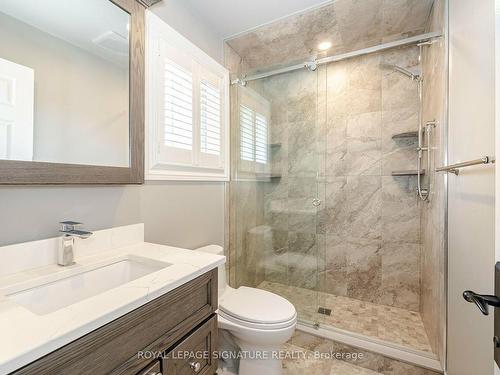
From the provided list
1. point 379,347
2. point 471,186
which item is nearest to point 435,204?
point 471,186

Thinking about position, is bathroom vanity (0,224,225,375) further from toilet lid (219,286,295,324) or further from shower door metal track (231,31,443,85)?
shower door metal track (231,31,443,85)

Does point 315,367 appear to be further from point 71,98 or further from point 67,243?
point 71,98

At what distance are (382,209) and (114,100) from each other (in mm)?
2278

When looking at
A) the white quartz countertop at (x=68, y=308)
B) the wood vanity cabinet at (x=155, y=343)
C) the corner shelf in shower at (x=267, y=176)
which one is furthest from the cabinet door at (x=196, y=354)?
the corner shelf in shower at (x=267, y=176)

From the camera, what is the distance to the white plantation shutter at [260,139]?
6.99ft

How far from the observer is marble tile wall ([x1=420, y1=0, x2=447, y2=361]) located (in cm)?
141

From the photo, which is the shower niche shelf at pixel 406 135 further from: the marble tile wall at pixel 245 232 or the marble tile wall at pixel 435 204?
the marble tile wall at pixel 245 232

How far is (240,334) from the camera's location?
1302mm

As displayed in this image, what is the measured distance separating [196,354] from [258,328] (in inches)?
17.8

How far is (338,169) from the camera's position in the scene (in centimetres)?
235

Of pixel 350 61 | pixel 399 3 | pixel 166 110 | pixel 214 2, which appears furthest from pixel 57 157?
pixel 350 61

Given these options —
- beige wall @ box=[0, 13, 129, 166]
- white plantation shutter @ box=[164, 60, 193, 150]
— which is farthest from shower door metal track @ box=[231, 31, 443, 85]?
beige wall @ box=[0, 13, 129, 166]

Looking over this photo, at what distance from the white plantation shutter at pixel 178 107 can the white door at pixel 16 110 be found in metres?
0.65

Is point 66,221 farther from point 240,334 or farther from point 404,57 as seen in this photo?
point 404,57
